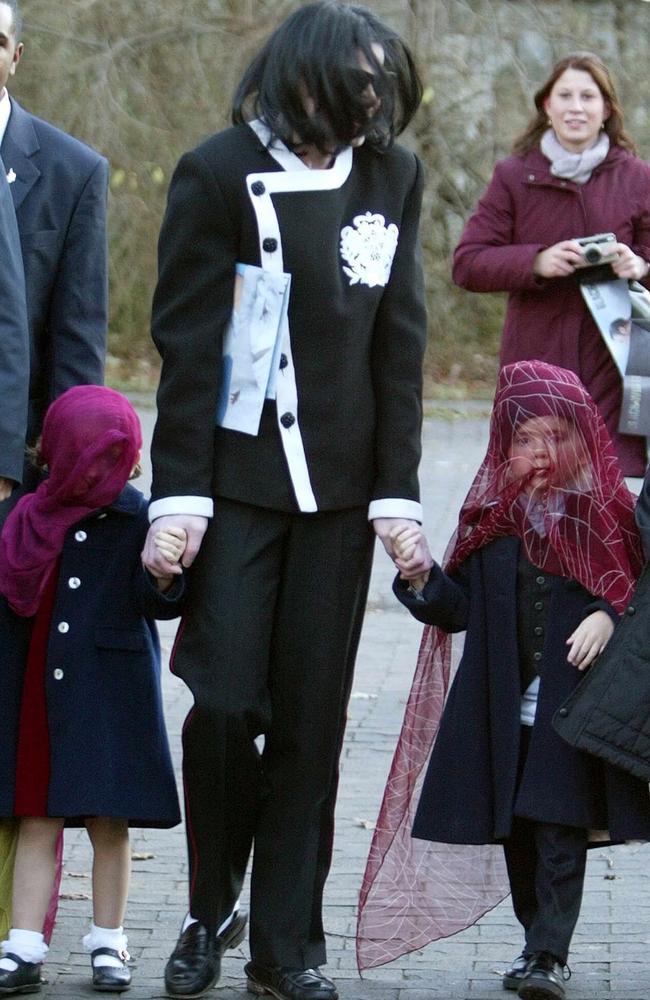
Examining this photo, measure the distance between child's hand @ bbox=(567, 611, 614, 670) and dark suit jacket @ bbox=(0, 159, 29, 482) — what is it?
1160 mm

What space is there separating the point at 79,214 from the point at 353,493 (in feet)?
2.86

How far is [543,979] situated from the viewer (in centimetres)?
391

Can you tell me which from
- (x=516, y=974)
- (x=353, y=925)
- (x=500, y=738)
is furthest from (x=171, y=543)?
(x=353, y=925)

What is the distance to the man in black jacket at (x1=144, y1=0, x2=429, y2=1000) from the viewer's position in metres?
3.76

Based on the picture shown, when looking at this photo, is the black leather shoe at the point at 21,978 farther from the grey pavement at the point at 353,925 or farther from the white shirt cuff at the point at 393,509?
the white shirt cuff at the point at 393,509

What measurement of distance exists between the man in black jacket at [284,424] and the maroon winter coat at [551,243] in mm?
1937

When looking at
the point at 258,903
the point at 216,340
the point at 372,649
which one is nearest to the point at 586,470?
the point at 216,340

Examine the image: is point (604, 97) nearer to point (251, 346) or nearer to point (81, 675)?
point (251, 346)

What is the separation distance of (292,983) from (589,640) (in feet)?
2.97

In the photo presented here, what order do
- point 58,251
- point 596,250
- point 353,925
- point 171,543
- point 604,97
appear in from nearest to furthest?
1. point 171,543
2. point 58,251
3. point 353,925
4. point 596,250
5. point 604,97

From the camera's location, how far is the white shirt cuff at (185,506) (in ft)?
12.5

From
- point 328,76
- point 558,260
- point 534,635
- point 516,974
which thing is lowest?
point 516,974

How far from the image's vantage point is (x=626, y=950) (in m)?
4.40

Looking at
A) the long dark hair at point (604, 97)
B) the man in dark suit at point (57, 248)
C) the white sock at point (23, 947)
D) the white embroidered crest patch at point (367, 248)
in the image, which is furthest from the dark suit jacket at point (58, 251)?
the long dark hair at point (604, 97)
